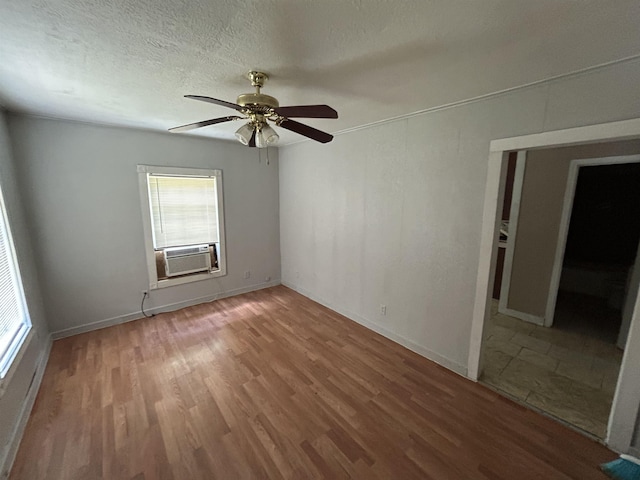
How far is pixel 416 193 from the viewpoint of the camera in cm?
256

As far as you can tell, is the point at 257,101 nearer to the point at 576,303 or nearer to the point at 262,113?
the point at 262,113

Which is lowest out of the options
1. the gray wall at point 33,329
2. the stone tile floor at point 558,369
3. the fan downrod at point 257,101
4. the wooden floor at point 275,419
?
the wooden floor at point 275,419

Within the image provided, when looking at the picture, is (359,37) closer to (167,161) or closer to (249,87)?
(249,87)

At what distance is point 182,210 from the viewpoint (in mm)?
3635

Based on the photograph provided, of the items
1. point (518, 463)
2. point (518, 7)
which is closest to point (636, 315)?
point (518, 463)

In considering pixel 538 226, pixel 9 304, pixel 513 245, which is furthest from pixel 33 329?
pixel 538 226

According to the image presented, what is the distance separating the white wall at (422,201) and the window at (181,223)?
4.96 feet

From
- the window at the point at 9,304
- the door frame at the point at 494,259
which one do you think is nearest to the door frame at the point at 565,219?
the door frame at the point at 494,259

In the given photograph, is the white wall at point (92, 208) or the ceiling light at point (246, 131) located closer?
the ceiling light at point (246, 131)

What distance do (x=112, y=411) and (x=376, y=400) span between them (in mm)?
2083

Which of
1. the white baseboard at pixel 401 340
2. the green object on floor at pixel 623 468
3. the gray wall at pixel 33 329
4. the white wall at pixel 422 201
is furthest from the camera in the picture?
the white baseboard at pixel 401 340

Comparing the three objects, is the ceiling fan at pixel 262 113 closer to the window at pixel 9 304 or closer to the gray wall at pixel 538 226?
the window at pixel 9 304

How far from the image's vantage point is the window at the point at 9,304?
6.14 feet

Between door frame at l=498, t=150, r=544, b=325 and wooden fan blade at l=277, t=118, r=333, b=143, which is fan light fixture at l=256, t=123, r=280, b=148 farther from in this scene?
door frame at l=498, t=150, r=544, b=325
